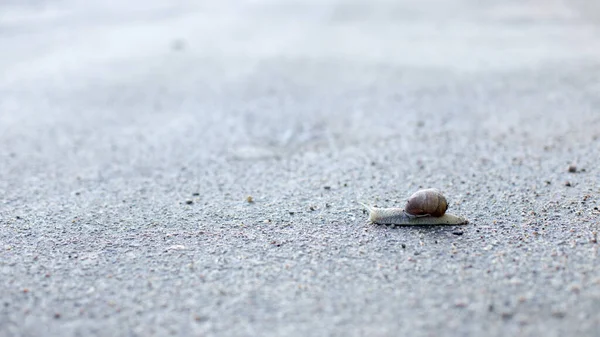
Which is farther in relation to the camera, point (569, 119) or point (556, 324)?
point (569, 119)

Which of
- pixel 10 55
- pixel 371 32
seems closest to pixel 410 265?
pixel 10 55

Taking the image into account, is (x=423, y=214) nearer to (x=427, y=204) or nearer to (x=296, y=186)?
(x=427, y=204)

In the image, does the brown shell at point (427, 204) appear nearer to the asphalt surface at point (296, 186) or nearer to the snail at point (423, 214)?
the snail at point (423, 214)

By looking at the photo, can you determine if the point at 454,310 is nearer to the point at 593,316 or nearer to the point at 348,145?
the point at 593,316

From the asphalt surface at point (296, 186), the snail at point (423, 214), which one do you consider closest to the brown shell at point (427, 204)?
the snail at point (423, 214)

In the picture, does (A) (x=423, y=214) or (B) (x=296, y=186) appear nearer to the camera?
(A) (x=423, y=214)

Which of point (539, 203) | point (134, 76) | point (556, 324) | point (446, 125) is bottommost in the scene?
point (556, 324)

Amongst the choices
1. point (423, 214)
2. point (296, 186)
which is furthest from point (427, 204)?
point (296, 186)
